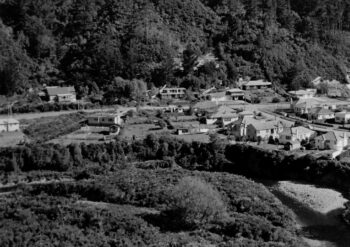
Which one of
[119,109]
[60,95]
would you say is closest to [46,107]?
[60,95]

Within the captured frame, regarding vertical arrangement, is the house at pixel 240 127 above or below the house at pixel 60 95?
below

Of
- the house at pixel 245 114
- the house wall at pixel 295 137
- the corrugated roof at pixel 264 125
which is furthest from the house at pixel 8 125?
the house wall at pixel 295 137

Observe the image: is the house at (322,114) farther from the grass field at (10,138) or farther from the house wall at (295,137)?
the grass field at (10,138)

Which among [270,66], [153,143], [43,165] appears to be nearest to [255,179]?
[153,143]

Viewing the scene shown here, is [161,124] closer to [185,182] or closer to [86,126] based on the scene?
[86,126]

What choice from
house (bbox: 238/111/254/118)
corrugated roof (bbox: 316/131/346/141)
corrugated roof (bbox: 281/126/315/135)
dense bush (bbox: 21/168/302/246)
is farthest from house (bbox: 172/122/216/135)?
corrugated roof (bbox: 316/131/346/141)
